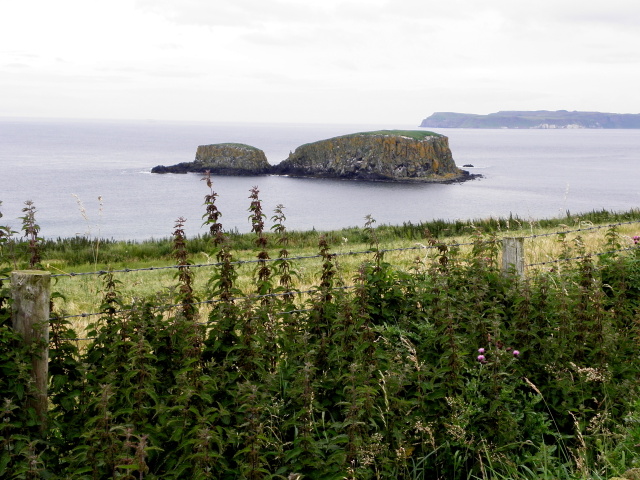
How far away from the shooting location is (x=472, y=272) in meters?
7.62

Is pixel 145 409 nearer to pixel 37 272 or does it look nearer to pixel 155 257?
pixel 37 272

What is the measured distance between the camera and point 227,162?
136 m

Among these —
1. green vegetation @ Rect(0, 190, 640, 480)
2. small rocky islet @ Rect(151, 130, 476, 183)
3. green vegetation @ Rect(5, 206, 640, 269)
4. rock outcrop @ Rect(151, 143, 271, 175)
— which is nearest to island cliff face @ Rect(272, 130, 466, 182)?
small rocky islet @ Rect(151, 130, 476, 183)

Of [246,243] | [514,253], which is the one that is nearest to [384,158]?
[246,243]

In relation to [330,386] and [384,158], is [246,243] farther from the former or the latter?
[384,158]

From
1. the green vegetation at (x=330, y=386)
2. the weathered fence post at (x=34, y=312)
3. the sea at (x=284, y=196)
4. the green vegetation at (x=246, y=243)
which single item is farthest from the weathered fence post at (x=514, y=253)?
the sea at (x=284, y=196)

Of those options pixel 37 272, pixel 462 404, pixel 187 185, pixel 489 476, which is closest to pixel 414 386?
pixel 462 404

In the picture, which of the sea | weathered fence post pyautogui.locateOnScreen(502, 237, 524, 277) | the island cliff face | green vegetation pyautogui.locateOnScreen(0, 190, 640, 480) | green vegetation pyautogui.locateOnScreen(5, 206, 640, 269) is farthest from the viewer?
the island cliff face

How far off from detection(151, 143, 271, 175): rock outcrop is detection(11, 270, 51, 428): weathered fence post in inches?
5118

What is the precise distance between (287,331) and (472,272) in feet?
8.70

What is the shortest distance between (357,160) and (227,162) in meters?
28.3

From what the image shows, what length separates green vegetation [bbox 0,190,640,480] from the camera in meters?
4.66

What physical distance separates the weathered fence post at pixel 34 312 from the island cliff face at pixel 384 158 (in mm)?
121224

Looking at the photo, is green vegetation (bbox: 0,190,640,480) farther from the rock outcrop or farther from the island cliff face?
the rock outcrop
